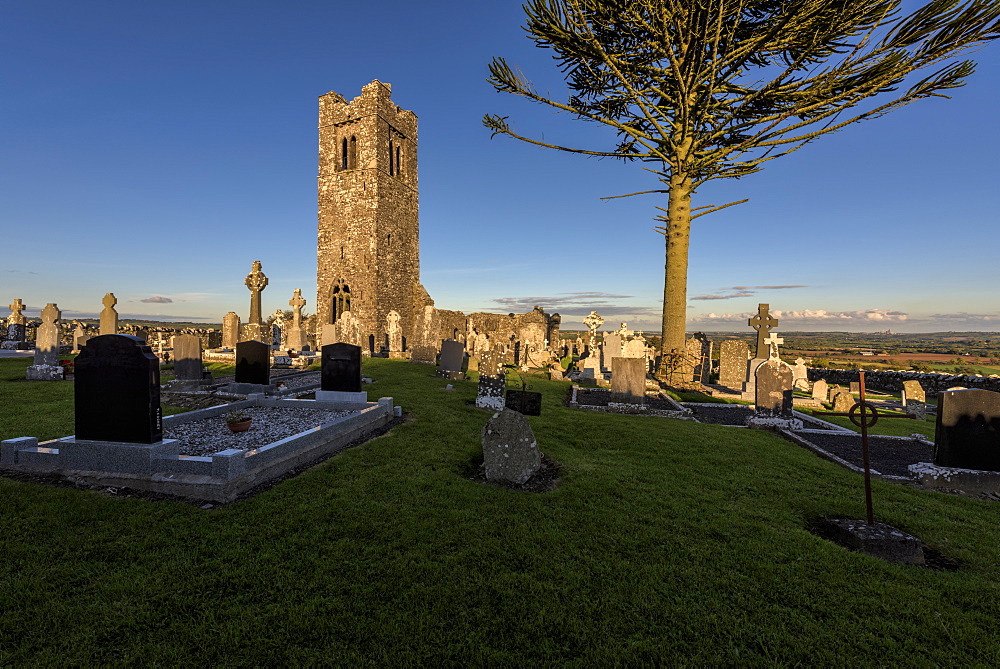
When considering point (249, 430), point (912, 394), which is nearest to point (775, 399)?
point (912, 394)

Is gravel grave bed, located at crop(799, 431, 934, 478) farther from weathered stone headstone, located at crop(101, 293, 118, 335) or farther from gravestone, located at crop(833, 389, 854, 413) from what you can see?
weathered stone headstone, located at crop(101, 293, 118, 335)

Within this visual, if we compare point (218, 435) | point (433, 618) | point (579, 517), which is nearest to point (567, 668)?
point (433, 618)

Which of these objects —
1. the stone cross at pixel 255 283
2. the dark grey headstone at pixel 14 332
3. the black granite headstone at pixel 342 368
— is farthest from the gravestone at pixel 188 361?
the dark grey headstone at pixel 14 332

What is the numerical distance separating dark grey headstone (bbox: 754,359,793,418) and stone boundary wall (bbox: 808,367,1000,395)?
48.2 ft

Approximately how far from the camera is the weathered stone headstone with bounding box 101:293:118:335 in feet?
53.7

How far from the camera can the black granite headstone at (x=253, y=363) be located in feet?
35.9

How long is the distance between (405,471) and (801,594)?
433cm

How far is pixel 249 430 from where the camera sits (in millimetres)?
7375

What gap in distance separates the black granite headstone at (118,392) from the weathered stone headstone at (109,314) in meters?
15.3

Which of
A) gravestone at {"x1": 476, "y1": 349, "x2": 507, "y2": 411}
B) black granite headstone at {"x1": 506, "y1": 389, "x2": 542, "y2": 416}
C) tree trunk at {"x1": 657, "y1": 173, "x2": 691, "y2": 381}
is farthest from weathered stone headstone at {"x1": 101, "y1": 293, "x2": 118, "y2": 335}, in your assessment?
tree trunk at {"x1": 657, "y1": 173, "x2": 691, "y2": 381}

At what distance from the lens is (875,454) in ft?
25.9

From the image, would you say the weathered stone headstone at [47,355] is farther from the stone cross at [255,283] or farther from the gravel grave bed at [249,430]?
the stone cross at [255,283]

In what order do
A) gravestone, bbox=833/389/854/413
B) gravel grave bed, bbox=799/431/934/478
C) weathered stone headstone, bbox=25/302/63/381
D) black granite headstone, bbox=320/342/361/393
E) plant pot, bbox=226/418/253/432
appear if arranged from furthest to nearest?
gravestone, bbox=833/389/854/413
weathered stone headstone, bbox=25/302/63/381
black granite headstone, bbox=320/342/361/393
gravel grave bed, bbox=799/431/934/478
plant pot, bbox=226/418/253/432

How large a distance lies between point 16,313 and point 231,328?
48.7 feet
